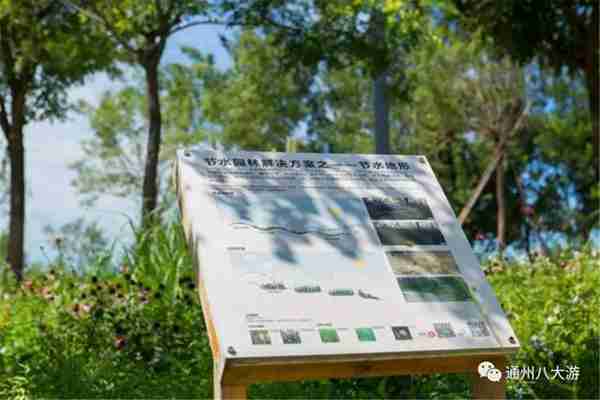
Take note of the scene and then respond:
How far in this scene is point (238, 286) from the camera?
12.2ft

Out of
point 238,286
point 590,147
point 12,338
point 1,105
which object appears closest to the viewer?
point 238,286

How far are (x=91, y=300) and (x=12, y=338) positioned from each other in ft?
2.40

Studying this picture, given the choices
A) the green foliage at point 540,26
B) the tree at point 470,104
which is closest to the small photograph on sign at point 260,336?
the green foliage at point 540,26

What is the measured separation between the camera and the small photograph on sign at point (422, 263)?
Answer: 4.09 meters

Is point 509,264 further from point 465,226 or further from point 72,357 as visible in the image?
point 465,226

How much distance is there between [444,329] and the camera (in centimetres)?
385

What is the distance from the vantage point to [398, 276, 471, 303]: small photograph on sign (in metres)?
3.97

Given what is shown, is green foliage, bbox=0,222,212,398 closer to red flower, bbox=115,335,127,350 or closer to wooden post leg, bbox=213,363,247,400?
red flower, bbox=115,335,127,350

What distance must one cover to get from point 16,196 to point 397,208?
1213 centimetres

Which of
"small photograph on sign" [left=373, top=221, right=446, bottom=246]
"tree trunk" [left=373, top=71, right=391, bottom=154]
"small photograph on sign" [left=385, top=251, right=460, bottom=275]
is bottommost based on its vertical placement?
"small photograph on sign" [left=385, top=251, right=460, bottom=275]

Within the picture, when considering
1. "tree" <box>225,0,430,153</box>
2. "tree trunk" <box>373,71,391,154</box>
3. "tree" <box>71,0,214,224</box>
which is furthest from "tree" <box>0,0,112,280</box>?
"tree trunk" <box>373,71,391,154</box>

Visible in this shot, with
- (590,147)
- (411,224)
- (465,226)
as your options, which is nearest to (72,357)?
(411,224)

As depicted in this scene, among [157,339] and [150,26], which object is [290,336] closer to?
[157,339]

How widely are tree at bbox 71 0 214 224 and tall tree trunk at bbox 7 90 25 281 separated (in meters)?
3.02
